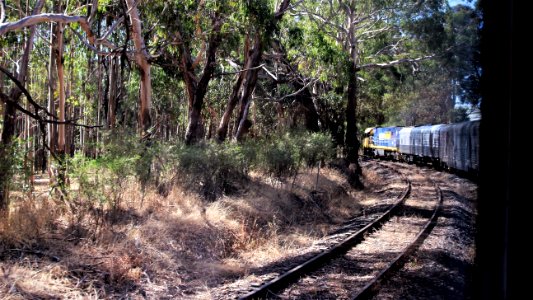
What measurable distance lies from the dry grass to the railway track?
0.98m

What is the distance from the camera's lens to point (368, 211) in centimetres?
1658

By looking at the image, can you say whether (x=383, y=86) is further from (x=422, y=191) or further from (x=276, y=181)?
(x=276, y=181)

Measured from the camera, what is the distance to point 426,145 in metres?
29.2

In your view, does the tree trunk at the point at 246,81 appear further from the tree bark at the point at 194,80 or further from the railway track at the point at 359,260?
the railway track at the point at 359,260

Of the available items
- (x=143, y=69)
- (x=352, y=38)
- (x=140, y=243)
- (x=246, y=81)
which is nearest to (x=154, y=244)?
(x=140, y=243)

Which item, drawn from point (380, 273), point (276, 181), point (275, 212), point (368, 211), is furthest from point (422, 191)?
point (380, 273)

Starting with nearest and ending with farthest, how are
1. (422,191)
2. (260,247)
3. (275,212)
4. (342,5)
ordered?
(260,247) < (275,212) < (422,191) < (342,5)

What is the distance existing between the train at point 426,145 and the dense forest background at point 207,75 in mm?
1538

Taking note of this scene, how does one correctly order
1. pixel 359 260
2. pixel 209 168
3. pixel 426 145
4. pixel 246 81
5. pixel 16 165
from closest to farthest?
pixel 16 165 → pixel 359 260 → pixel 209 168 → pixel 246 81 → pixel 426 145

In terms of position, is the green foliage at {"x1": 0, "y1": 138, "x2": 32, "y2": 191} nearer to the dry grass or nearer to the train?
the dry grass

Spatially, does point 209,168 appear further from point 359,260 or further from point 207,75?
point 359,260

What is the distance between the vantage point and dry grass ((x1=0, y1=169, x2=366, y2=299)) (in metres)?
7.42

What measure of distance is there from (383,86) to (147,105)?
78.9 ft

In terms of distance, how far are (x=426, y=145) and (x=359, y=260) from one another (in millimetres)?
20791
